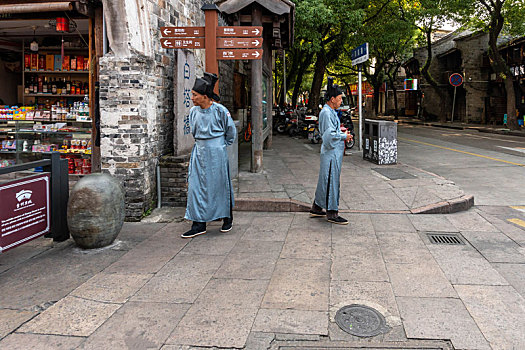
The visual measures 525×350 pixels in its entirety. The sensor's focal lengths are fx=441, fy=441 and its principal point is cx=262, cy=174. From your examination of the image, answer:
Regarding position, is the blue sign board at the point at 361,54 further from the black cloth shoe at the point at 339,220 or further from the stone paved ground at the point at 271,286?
the black cloth shoe at the point at 339,220

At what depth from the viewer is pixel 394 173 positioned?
359 inches

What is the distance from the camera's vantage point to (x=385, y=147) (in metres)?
10.1

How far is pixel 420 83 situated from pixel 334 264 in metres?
39.5

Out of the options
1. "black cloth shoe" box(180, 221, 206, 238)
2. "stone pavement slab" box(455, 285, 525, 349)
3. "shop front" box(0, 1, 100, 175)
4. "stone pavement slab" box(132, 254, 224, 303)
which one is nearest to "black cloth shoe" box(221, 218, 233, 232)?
"black cloth shoe" box(180, 221, 206, 238)

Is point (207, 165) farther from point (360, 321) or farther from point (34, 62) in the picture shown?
point (34, 62)

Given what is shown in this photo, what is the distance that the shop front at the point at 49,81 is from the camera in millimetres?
7125

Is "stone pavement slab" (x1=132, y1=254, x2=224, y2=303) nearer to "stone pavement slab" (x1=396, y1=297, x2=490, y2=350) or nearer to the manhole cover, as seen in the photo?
"stone pavement slab" (x1=396, y1=297, x2=490, y2=350)

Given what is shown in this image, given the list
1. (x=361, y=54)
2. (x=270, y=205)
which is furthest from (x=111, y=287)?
(x=361, y=54)

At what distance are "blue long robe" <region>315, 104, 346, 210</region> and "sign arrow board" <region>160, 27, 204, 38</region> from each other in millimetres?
2526

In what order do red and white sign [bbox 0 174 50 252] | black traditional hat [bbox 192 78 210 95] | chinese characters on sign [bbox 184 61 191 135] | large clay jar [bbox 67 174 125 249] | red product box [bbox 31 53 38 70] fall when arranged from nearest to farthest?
red and white sign [bbox 0 174 50 252] < large clay jar [bbox 67 174 125 249] < black traditional hat [bbox 192 78 210 95] < chinese characters on sign [bbox 184 61 191 135] < red product box [bbox 31 53 38 70]

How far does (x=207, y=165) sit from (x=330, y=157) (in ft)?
5.56

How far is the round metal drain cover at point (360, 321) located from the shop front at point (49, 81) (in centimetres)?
527

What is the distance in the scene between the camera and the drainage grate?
17.5ft

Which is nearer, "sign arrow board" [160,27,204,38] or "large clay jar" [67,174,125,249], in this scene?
"large clay jar" [67,174,125,249]
